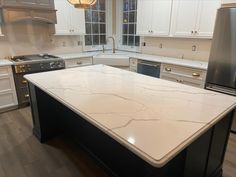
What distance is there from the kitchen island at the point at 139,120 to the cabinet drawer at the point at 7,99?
122 cm

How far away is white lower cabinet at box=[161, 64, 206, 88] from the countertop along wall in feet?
7.86

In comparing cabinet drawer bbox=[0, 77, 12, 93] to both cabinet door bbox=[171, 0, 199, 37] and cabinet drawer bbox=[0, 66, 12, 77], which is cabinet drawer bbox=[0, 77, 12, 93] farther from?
cabinet door bbox=[171, 0, 199, 37]

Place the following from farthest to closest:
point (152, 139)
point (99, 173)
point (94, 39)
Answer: point (94, 39) < point (99, 173) < point (152, 139)

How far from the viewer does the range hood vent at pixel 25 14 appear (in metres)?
3.09

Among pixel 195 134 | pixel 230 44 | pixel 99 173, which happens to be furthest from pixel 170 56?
pixel 195 134

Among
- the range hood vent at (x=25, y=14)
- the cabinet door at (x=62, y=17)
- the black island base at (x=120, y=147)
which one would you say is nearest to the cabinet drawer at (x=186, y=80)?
the black island base at (x=120, y=147)

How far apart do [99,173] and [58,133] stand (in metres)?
0.97

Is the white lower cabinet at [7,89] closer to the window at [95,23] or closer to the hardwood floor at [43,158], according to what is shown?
the hardwood floor at [43,158]

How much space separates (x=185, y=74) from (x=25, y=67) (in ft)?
9.22

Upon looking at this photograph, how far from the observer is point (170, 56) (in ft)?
13.1

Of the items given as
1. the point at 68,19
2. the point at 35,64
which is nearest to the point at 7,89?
the point at 35,64

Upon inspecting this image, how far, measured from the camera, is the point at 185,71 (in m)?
3.15

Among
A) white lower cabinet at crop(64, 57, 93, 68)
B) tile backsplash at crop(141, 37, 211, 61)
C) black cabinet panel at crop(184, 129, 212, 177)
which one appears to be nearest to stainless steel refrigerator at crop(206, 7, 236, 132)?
tile backsplash at crop(141, 37, 211, 61)

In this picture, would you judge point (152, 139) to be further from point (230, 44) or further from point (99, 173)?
point (230, 44)
